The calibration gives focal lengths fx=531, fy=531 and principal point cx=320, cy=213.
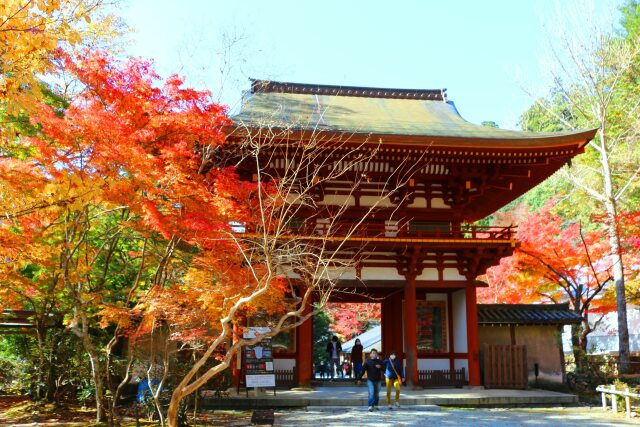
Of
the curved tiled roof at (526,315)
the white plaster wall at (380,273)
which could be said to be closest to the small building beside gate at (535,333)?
the curved tiled roof at (526,315)

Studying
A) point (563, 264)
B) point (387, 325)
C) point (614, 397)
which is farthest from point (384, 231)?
point (563, 264)

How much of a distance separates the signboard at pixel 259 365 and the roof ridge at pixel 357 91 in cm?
975

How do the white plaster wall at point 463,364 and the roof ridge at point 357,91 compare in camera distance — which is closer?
the white plaster wall at point 463,364

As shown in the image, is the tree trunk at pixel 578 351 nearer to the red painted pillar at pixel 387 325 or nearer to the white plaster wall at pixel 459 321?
the white plaster wall at pixel 459 321

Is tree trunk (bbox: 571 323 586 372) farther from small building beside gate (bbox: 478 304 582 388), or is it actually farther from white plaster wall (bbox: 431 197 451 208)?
white plaster wall (bbox: 431 197 451 208)

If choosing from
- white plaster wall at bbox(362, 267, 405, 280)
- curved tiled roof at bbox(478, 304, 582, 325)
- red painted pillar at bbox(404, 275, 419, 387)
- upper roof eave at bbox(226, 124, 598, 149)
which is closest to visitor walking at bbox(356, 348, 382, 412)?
red painted pillar at bbox(404, 275, 419, 387)

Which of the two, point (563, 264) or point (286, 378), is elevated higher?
point (563, 264)

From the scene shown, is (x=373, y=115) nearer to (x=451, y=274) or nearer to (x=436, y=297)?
(x=451, y=274)

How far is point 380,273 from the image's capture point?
597 inches

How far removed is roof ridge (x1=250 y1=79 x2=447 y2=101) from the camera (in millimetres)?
19719

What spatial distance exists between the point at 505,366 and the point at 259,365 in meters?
7.32

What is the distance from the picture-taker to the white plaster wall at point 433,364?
15477 millimetres

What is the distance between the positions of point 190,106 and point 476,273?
940cm

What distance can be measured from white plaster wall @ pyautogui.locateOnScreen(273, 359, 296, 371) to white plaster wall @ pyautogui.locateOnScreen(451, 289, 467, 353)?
4.84 m
